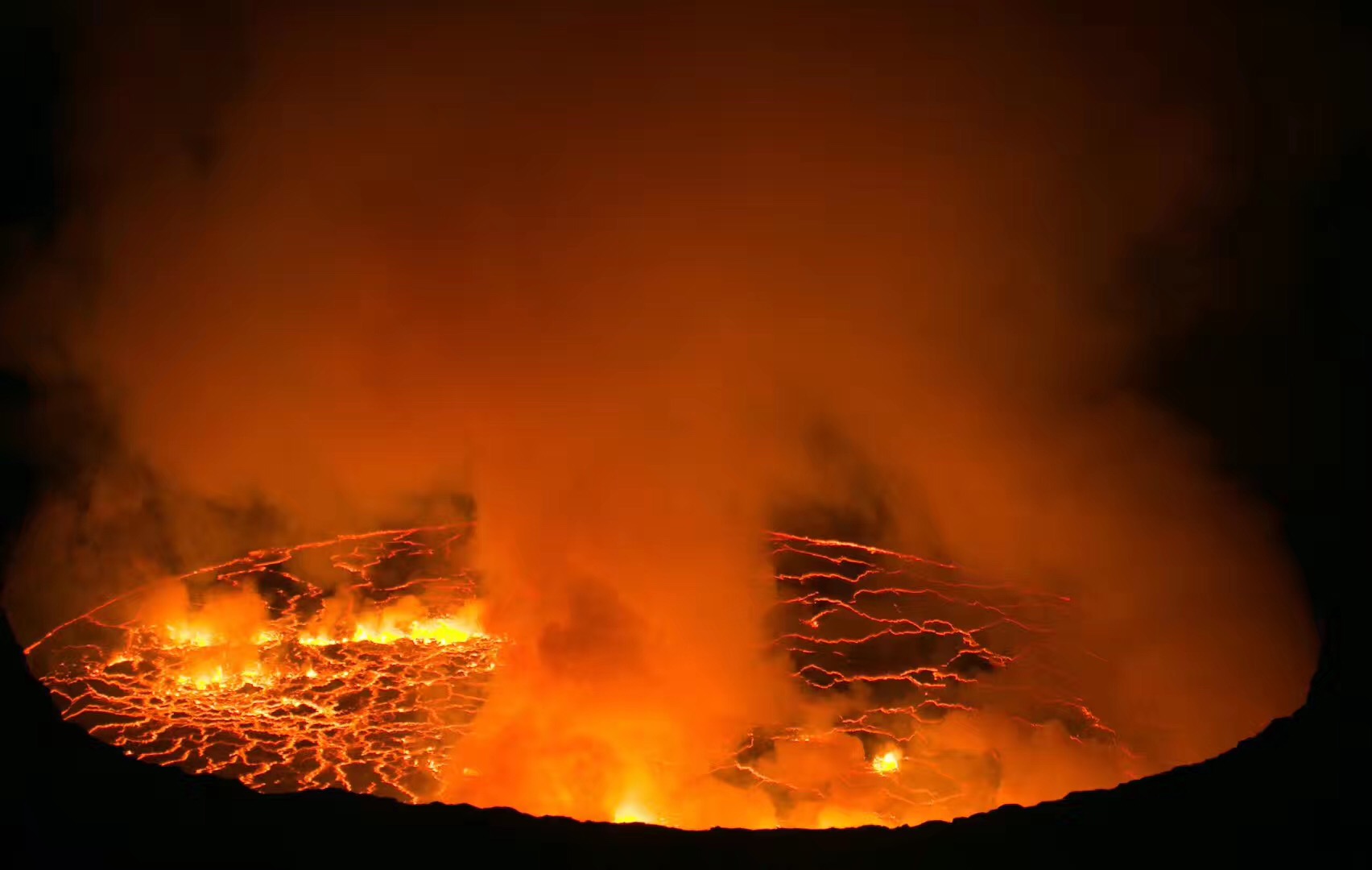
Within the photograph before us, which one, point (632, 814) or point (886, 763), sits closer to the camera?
point (632, 814)

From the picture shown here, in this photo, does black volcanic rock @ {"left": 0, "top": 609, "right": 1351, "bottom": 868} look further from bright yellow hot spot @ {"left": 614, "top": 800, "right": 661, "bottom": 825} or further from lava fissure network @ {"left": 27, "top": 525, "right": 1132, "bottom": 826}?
bright yellow hot spot @ {"left": 614, "top": 800, "right": 661, "bottom": 825}

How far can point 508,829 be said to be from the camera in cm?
244

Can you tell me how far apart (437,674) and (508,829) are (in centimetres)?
270

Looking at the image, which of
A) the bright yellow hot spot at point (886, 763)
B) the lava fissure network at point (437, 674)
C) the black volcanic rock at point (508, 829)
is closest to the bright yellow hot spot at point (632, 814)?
the lava fissure network at point (437, 674)

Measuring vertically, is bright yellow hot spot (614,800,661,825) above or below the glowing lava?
below

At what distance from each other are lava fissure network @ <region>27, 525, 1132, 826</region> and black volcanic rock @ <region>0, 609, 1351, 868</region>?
4.77 ft

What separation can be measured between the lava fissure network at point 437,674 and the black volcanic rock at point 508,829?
57.3 inches

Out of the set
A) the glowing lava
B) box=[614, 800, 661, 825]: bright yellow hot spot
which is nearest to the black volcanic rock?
the glowing lava

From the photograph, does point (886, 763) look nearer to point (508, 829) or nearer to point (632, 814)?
point (632, 814)

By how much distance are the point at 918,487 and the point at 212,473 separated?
15.1 ft

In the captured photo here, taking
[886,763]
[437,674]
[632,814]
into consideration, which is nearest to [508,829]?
[632,814]

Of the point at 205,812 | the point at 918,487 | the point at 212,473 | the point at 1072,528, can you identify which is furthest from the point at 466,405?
the point at 205,812

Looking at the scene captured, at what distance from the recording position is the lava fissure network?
4.18 metres

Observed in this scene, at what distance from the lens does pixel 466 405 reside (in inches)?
264
